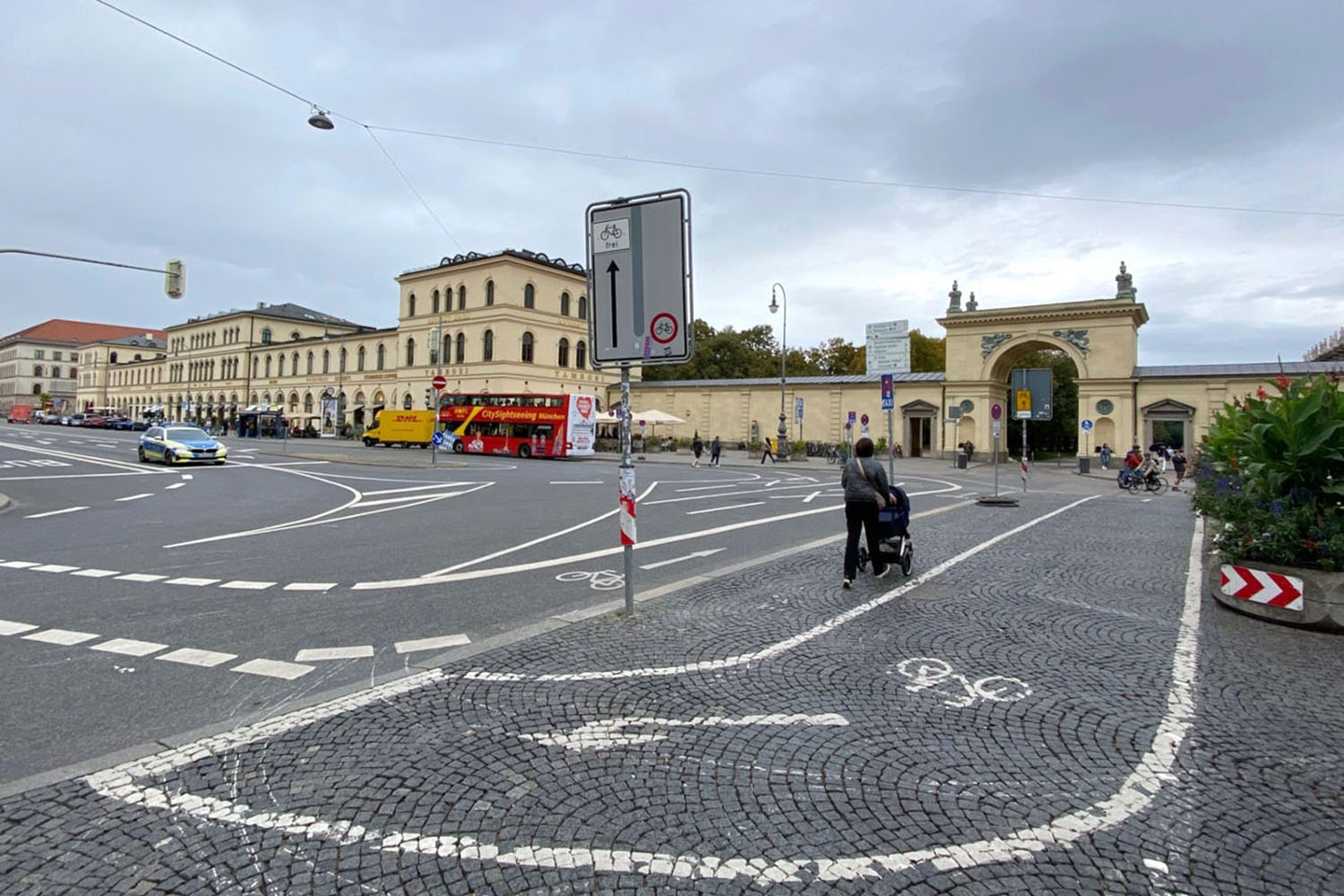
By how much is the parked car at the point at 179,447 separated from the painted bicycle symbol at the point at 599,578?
2607cm

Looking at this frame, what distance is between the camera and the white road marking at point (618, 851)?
2645 mm

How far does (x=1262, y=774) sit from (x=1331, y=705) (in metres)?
1.51

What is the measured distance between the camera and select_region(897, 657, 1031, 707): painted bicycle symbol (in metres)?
4.40

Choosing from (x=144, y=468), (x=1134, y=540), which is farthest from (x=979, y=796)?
(x=144, y=468)

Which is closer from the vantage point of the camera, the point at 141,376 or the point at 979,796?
the point at 979,796

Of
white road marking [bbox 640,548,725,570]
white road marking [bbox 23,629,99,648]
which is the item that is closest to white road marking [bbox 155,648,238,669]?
white road marking [bbox 23,629,99,648]

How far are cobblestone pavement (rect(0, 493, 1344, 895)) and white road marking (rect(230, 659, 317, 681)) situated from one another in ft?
2.67

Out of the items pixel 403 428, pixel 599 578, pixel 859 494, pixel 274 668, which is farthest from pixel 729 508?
pixel 403 428

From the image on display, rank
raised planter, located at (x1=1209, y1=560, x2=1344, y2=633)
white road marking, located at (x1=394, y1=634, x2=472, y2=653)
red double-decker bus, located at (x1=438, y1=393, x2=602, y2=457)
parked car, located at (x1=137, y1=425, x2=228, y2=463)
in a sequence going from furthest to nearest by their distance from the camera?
red double-decker bus, located at (x1=438, y1=393, x2=602, y2=457) → parked car, located at (x1=137, y1=425, x2=228, y2=463) → raised planter, located at (x1=1209, y1=560, x2=1344, y2=633) → white road marking, located at (x1=394, y1=634, x2=472, y2=653)

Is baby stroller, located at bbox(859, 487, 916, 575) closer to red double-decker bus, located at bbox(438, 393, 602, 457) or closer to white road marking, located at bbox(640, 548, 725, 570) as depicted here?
white road marking, located at bbox(640, 548, 725, 570)

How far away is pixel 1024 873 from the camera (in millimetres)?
2619

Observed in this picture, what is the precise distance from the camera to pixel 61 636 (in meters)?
5.50

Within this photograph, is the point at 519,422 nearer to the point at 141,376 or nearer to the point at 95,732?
the point at 95,732

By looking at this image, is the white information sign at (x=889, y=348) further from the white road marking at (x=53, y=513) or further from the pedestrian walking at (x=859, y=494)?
the white road marking at (x=53, y=513)
